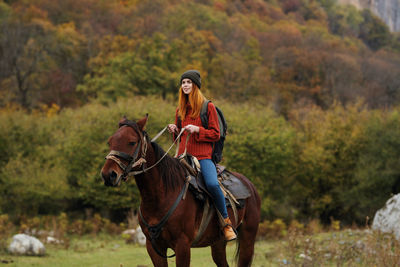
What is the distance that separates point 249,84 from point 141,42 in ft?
43.3

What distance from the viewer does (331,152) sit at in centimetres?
3170

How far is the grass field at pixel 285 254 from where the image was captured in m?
10.0

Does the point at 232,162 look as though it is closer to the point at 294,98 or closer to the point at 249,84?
the point at 249,84

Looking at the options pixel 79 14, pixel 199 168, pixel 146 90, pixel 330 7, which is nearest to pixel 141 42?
pixel 146 90

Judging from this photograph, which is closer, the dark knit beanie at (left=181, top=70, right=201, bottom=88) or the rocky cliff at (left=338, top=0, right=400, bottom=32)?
the dark knit beanie at (left=181, top=70, right=201, bottom=88)

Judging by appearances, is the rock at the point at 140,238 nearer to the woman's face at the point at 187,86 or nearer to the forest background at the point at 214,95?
the forest background at the point at 214,95

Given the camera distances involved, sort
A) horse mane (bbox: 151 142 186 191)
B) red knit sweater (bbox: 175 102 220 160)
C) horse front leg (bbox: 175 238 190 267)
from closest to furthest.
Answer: horse front leg (bbox: 175 238 190 267), horse mane (bbox: 151 142 186 191), red knit sweater (bbox: 175 102 220 160)

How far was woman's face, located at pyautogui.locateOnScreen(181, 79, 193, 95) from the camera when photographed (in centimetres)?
676

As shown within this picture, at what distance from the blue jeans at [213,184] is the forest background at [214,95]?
340 centimetres

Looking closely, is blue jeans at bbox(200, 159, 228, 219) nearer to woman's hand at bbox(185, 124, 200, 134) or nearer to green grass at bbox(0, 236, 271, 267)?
woman's hand at bbox(185, 124, 200, 134)

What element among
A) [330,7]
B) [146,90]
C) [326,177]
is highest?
[330,7]

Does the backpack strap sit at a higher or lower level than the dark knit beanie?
lower

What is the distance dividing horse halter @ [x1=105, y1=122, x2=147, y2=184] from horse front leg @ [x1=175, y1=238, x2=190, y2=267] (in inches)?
46.8

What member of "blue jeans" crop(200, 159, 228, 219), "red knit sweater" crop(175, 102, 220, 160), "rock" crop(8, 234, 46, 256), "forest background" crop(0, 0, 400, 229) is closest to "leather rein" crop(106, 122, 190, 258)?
"red knit sweater" crop(175, 102, 220, 160)
